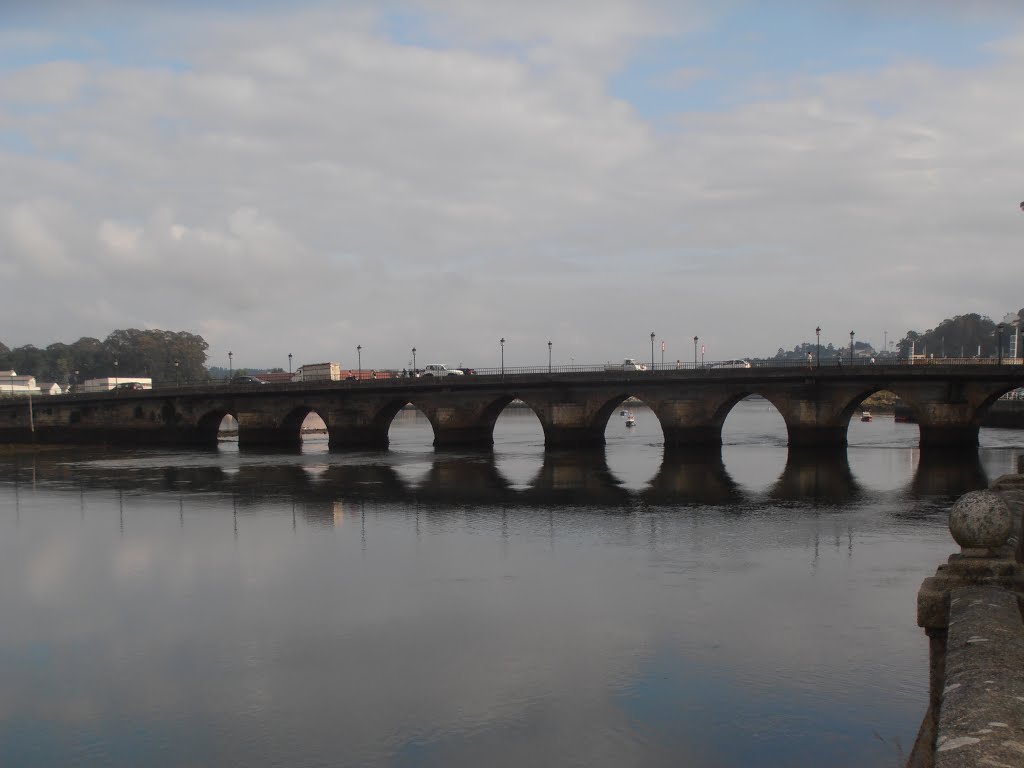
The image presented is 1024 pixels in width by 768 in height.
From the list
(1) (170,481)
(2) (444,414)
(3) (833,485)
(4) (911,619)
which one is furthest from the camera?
(2) (444,414)

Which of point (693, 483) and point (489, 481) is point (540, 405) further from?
point (693, 483)

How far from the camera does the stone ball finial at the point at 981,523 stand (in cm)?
1046

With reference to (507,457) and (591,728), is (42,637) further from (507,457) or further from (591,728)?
(507,457)

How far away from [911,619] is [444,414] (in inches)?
2379

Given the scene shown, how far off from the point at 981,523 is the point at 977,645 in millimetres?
1959

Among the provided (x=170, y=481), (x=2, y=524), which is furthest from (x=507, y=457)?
(x=2, y=524)

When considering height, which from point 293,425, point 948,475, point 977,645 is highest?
point 977,645

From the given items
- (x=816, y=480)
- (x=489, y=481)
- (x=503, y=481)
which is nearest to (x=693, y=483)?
(x=816, y=480)

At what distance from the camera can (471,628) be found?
75.7 feet

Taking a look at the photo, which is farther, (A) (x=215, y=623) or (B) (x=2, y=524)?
(B) (x=2, y=524)

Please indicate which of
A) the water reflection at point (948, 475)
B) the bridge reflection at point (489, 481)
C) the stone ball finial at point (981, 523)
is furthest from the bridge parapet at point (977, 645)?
the water reflection at point (948, 475)

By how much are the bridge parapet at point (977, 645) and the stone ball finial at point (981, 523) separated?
0.04ft

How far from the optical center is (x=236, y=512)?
4494 cm

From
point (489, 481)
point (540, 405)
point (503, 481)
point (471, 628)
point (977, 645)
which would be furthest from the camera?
point (540, 405)
